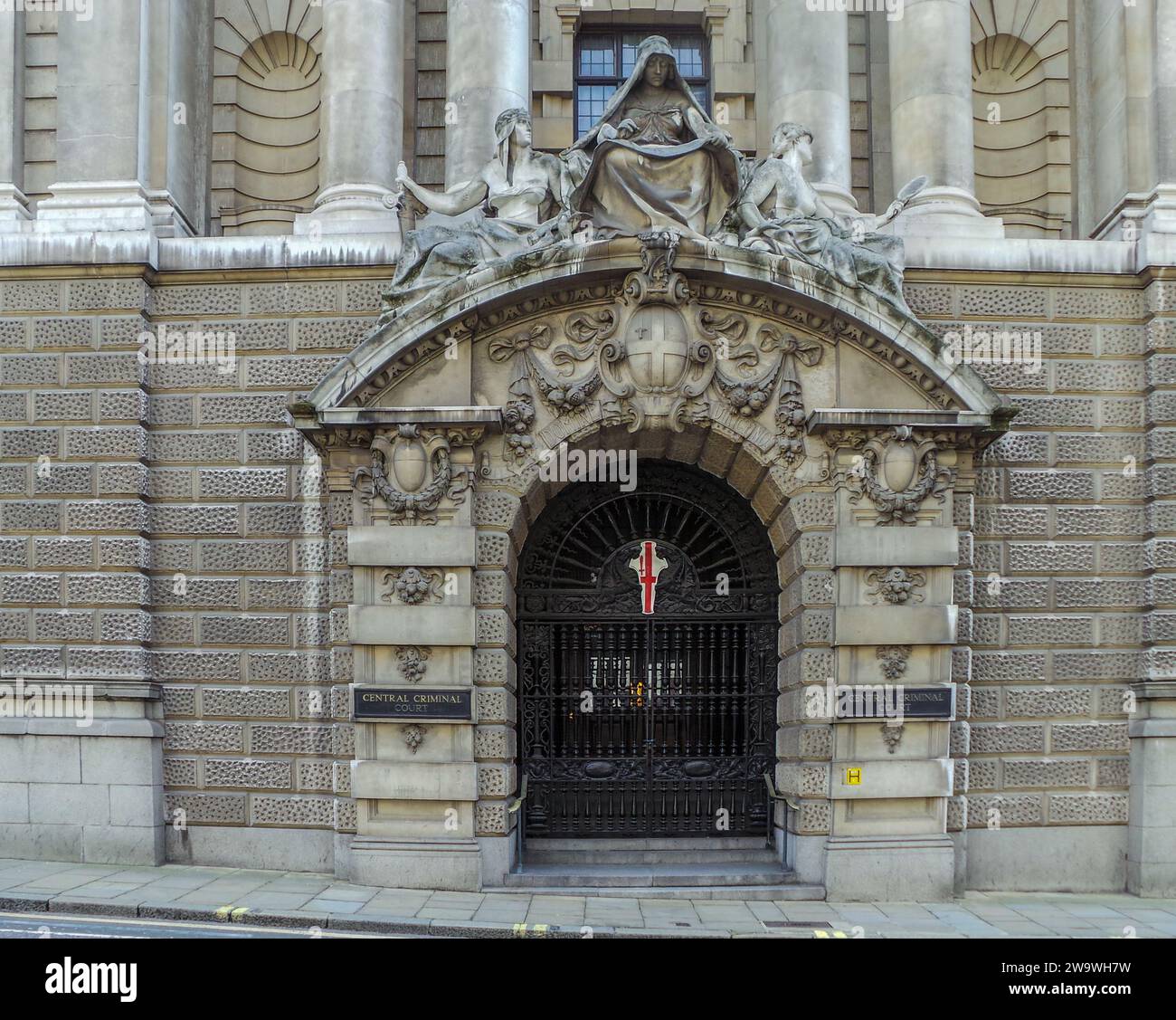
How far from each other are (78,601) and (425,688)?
15.1 ft

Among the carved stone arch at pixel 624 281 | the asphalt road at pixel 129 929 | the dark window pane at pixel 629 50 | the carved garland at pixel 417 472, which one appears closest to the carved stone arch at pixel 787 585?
the carved garland at pixel 417 472

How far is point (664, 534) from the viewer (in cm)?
1631

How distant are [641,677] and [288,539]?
4.79 meters

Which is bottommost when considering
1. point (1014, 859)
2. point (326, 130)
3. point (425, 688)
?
point (1014, 859)

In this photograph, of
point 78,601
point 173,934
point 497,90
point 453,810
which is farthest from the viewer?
point 497,90

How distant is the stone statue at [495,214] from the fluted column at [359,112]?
3.12 feet

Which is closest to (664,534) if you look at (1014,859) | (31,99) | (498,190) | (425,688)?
(425,688)

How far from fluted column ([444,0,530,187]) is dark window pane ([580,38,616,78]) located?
2798 mm

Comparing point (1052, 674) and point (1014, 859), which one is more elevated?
point (1052, 674)

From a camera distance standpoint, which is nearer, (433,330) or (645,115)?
(433,330)

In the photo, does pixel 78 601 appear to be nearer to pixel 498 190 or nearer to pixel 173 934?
pixel 173 934

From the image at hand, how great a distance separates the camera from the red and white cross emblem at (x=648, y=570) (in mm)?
16031

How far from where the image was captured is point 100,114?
653 inches

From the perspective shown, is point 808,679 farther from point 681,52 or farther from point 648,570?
point 681,52
